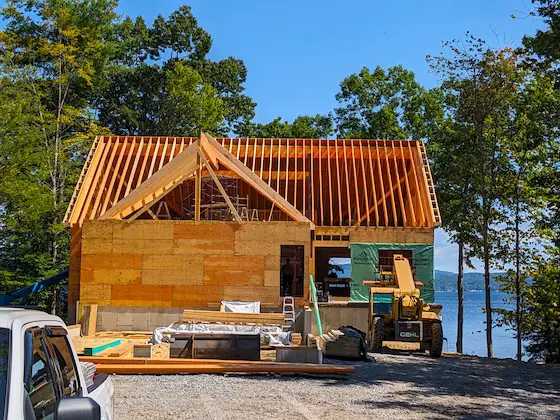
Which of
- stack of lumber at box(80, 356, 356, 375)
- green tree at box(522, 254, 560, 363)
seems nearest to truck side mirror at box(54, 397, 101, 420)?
stack of lumber at box(80, 356, 356, 375)

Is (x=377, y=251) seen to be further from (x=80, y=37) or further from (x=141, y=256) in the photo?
(x=80, y=37)

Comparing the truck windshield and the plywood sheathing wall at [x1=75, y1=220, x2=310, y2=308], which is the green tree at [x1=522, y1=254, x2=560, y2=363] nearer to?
the plywood sheathing wall at [x1=75, y1=220, x2=310, y2=308]

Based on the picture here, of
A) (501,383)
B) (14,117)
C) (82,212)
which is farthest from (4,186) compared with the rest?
(501,383)

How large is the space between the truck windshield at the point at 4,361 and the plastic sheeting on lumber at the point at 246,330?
12.5 m

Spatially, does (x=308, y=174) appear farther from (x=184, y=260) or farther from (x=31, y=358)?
(x=31, y=358)

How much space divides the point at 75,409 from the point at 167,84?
130 feet

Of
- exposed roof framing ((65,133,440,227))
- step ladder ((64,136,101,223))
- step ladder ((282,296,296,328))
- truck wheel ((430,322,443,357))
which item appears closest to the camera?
truck wheel ((430,322,443,357))

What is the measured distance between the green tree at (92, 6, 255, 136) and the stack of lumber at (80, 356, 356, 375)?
27501 millimetres

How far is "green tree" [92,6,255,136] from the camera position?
129ft

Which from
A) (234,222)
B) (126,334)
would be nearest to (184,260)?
(234,222)

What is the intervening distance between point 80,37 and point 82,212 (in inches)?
668

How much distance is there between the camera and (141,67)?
139 feet

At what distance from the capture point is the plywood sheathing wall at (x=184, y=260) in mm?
19203

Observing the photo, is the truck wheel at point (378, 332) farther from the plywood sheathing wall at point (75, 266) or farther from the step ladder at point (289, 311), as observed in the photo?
the plywood sheathing wall at point (75, 266)
